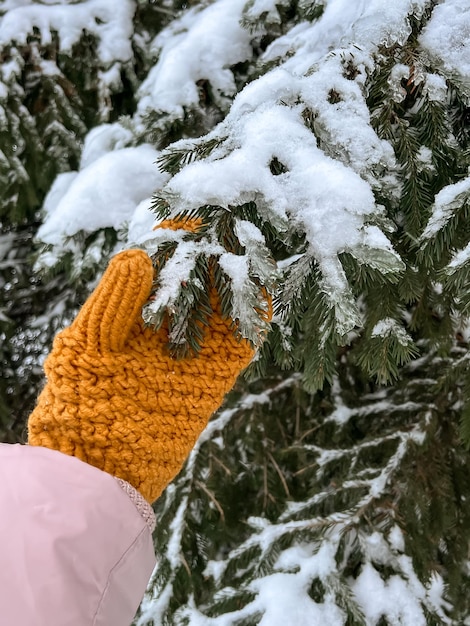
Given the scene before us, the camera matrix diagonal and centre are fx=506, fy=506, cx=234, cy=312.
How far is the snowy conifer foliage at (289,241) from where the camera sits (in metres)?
0.91

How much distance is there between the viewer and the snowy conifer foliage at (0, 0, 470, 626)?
91 cm

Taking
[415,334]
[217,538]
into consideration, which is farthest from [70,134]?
[217,538]

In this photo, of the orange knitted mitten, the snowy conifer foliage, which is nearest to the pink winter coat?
the orange knitted mitten

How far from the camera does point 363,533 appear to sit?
6.63ft

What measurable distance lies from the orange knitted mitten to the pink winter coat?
0.07 metres

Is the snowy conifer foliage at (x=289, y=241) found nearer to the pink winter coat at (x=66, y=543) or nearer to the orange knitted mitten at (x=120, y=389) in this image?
the orange knitted mitten at (x=120, y=389)

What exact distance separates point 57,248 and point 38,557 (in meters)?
1.26

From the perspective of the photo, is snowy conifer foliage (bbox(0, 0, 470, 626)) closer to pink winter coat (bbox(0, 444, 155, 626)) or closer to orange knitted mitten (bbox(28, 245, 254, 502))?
orange knitted mitten (bbox(28, 245, 254, 502))

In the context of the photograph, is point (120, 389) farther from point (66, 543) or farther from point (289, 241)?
point (289, 241)

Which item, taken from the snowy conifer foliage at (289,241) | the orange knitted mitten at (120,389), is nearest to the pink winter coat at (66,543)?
the orange knitted mitten at (120,389)

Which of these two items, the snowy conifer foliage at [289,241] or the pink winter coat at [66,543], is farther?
the snowy conifer foliage at [289,241]

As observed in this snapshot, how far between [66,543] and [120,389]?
26cm

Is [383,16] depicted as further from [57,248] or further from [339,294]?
[57,248]

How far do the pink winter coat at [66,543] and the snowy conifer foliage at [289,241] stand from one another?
0.92 ft
